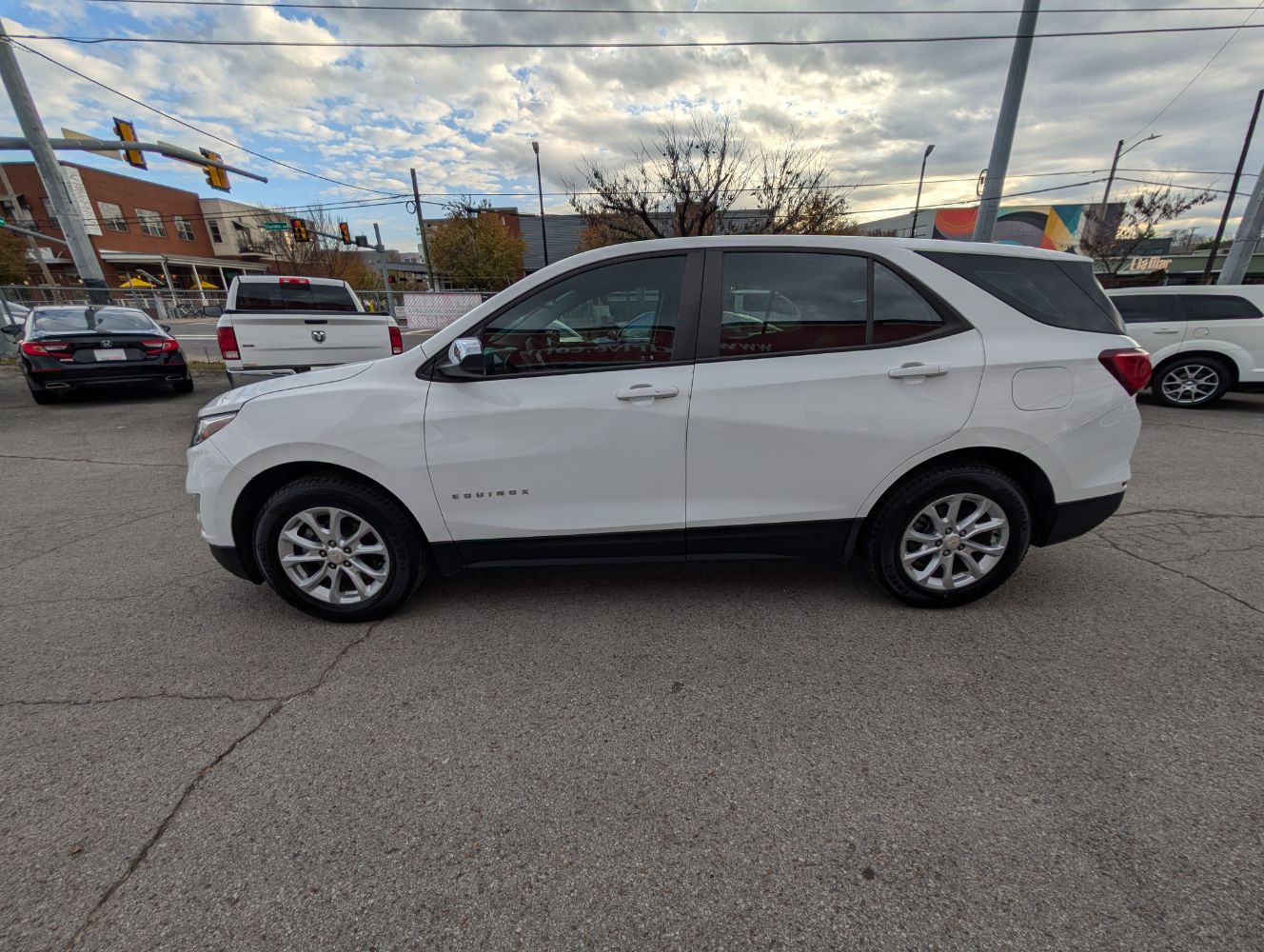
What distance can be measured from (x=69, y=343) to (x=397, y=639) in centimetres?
953

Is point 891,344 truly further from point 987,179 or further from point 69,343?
point 69,343

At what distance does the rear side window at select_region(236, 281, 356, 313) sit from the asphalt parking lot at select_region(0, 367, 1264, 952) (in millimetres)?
5732

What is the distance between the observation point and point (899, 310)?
2723 millimetres

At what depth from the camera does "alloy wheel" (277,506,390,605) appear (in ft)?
9.25

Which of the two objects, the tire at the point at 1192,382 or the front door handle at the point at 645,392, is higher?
the front door handle at the point at 645,392

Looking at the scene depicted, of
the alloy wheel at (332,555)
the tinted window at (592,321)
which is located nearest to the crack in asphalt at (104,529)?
the alloy wheel at (332,555)

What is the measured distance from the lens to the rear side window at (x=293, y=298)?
8.01m

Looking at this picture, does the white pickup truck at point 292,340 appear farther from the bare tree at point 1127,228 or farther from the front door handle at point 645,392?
the bare tree at point 1127,228

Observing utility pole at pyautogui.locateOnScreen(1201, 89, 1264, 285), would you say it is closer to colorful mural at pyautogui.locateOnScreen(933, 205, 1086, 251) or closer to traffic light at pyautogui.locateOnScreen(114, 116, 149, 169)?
colorful mural at pyautogui.locateOnScreen(933, 205, 1086, 251)

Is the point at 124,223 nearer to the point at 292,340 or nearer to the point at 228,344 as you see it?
the point at 228,344

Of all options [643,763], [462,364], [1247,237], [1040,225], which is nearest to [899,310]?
[462,364]

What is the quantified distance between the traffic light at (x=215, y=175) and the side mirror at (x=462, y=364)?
1896 centimetres

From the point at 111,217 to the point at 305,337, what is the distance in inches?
2283

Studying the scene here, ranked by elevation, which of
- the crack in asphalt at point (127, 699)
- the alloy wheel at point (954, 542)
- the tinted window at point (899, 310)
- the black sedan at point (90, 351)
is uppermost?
the tinted window at point (899, 310)
